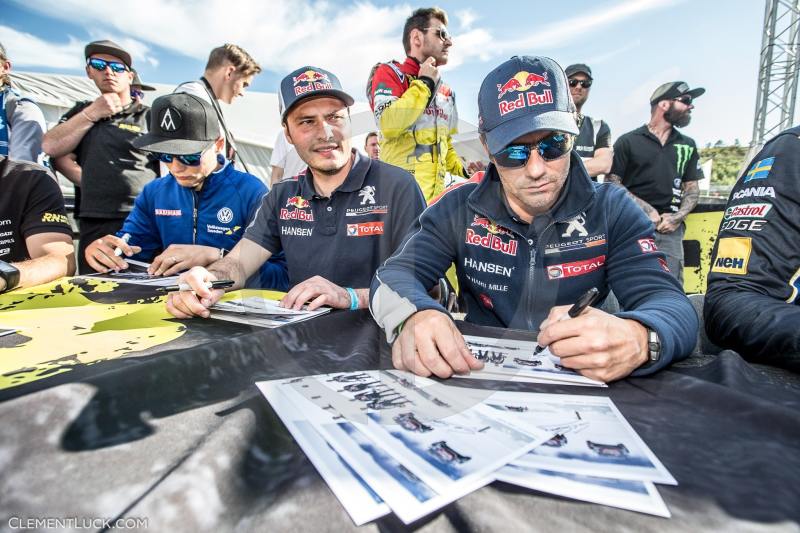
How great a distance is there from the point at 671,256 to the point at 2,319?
4.19 m

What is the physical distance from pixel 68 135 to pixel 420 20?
8.29ft

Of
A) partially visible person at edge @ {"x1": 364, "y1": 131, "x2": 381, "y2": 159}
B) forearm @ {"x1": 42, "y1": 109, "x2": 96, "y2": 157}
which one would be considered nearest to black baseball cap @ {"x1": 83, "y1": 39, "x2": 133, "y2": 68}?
forearm @ {"x1": 42, "y1": 109, "x2": 96, "y2": 157}

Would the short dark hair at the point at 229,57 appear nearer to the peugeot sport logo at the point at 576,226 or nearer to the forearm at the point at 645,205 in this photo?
the peugeot sport logo at the point at 576,226

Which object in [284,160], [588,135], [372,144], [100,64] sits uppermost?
[372,144]

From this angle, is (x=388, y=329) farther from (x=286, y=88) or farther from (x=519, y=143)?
(x=286, y=88)

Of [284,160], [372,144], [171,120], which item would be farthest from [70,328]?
[372,144]

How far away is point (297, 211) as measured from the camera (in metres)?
1.99

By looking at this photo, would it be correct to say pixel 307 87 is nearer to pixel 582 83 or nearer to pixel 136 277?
pixel 136 277

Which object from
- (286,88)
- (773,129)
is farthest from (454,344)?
(773,129)

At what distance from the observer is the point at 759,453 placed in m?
0.62

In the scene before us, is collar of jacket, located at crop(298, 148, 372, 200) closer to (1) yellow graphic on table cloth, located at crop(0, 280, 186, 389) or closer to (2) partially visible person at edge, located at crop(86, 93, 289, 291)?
(2) partially visible person at edge, located at crop(86, 93, 289, 291)

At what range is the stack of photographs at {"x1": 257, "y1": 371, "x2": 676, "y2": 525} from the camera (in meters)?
0.50

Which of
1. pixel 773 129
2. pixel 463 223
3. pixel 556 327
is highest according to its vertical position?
pixel 773 129

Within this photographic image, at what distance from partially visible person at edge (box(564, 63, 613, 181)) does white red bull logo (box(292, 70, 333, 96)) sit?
2502 mm
